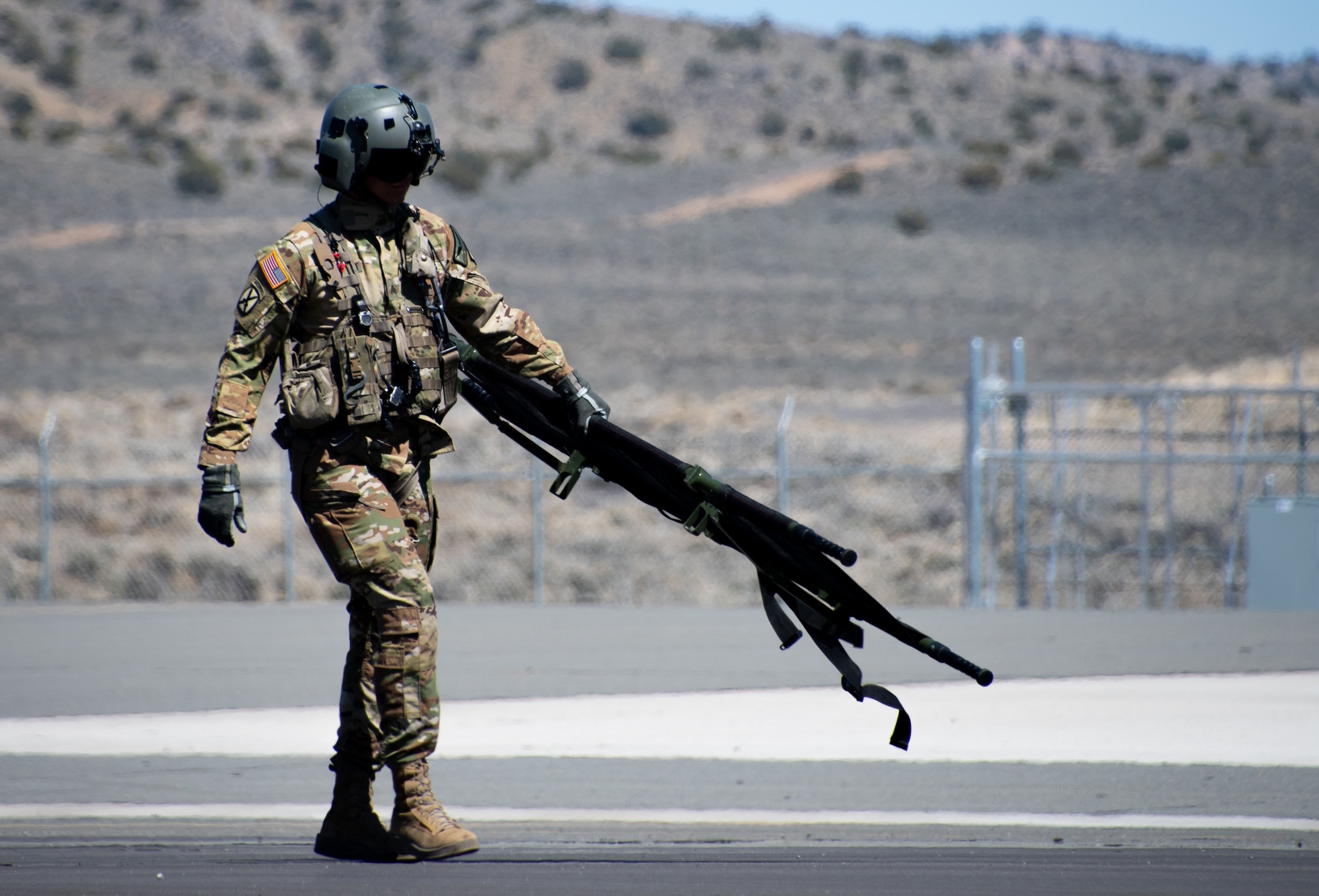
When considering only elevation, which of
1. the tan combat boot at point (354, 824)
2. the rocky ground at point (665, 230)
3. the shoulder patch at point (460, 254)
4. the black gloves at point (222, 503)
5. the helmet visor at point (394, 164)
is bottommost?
the tan combat boot at point (354, 824)

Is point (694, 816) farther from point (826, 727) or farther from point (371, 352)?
point (371, 352)

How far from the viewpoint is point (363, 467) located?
5.31 meters

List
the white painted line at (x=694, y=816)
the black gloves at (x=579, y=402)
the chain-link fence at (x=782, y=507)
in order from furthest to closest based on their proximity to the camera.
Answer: the chain-link fence at (x=782, y=507) → the white painted line at (x=694, y=816) → the black gloves at (x=579, y=402)

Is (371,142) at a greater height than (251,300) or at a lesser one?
greater

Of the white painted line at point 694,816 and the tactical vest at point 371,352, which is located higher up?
the tactical vest at point 371,352

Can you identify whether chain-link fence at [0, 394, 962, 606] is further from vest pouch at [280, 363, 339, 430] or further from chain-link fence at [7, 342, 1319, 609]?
vest pouch at [280, 363, 339, 430]

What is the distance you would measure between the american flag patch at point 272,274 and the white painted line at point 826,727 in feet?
9.42

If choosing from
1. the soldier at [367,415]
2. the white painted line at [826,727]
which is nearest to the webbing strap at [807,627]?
the soldier at [367,415]

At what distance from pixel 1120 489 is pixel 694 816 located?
1874cm

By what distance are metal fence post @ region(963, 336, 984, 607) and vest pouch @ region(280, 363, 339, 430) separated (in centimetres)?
952

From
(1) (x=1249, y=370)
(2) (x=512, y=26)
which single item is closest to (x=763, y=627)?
(1) (x=1249, y=370)

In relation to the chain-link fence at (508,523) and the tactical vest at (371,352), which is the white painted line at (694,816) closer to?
the tactical vest at (371,352)

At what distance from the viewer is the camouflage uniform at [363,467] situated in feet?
16.9

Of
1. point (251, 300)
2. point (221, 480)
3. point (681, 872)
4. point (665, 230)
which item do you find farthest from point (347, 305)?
point (665, 230)
